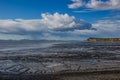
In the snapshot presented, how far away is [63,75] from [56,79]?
186cm

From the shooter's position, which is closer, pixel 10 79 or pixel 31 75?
pixel 10 79

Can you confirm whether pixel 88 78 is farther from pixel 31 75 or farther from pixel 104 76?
pixel 31 75

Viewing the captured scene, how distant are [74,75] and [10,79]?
5128 millimetres

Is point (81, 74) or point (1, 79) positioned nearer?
point (1, 79)

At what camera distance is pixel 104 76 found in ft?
67.1

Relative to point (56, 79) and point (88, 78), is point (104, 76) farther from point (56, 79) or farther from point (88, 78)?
point (56, 79)

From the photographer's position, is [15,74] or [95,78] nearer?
[95,78]

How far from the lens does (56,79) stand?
19.3 meters

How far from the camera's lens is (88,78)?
64.5 feet

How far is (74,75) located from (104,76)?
2.38 m

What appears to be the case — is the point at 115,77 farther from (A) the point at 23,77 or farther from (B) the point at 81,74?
(A) the point at 23,77

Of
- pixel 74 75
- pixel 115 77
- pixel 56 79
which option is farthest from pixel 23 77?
pixel 115 77

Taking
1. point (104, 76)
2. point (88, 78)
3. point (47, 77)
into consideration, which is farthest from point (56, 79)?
point (104, 76)

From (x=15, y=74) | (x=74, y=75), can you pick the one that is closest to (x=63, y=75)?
(x=74, y=75)
